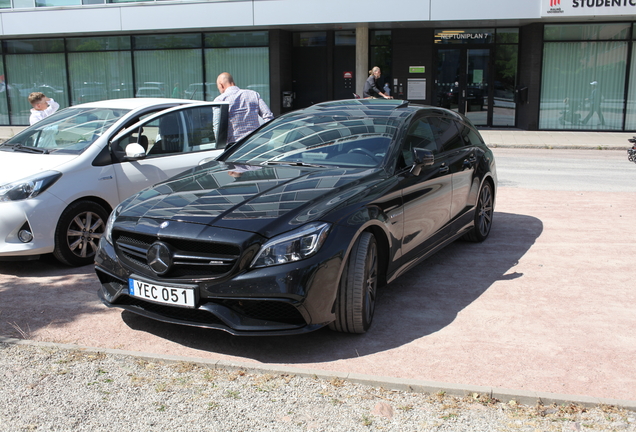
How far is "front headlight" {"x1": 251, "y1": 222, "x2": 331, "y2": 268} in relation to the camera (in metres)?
4.06

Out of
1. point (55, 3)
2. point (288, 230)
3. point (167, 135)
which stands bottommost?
point (288, 230)

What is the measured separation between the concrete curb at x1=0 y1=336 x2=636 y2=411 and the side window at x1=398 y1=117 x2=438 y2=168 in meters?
2.09

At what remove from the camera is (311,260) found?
4082mm

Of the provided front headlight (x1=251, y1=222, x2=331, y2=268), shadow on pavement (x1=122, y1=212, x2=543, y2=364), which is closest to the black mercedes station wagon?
front headlight (x1=251, y1=222, x2=331, y2=268)

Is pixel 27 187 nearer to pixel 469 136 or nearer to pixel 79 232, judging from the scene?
pixel 79 232

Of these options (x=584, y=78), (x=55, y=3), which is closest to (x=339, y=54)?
(x=584, y=78)

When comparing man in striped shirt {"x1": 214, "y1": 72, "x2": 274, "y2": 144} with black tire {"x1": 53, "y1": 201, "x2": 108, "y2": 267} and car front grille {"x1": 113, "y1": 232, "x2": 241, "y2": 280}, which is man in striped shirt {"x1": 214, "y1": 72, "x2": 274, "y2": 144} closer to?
black tire {"x1": 53, "y1": 201, "x2": 108, "y2": 267}

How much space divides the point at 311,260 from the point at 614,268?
3622 millimetres

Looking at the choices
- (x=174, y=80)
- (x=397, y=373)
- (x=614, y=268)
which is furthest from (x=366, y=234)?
(x=174, y=80)

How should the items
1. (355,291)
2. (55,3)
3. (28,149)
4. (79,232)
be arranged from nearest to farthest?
1. (355,291)
2. (79,232)
3. (28,149)
4. (55,3)

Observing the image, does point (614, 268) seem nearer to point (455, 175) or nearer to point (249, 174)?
point (455, 175)

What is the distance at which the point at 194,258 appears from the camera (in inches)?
163

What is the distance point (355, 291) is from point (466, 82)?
63.5 ft

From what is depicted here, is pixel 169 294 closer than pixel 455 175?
Yes
